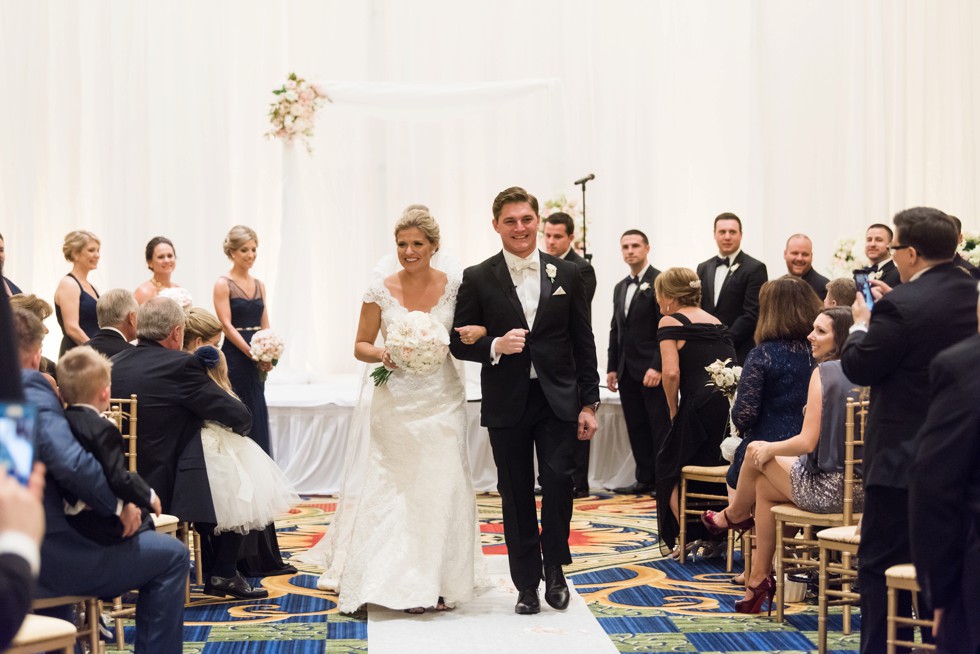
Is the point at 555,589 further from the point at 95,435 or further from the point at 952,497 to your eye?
the point at 952,497

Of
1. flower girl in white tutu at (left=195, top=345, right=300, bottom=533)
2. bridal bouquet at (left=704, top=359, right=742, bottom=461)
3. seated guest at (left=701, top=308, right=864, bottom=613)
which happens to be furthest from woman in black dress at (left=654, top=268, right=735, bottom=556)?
flower girl in white tutu at (left=195, top=345, right=300, bottom=533)

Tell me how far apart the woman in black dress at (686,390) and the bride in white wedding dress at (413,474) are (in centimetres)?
148

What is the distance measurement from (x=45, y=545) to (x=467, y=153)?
26.4ft

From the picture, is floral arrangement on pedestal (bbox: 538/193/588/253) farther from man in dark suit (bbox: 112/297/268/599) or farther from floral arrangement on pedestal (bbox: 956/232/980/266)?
man in dark suit (bbox: 112/297/268/599)

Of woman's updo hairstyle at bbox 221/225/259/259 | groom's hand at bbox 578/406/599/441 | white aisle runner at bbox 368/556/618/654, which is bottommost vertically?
white aisle runner at bbox 368/556/618/654

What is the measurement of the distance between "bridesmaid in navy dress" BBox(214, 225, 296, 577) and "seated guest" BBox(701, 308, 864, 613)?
2.31 meters

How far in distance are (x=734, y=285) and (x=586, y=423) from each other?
3.55 m

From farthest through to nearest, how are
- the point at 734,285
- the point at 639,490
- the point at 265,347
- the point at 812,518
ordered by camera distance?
the point at 639,490
the point at 734,285
the point at 265,347
the point at 812,518

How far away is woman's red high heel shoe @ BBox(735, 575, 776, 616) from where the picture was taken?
518 centimetres

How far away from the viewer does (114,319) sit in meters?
5.33

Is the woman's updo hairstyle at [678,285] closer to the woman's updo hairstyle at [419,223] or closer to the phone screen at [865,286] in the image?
the woman's updo hairstyle at [419,223]

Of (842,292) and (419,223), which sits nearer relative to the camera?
(419,223)

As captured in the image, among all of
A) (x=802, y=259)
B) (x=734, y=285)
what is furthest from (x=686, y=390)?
(x=802, y=259)

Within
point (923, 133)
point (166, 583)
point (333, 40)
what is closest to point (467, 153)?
point (333, 40)
